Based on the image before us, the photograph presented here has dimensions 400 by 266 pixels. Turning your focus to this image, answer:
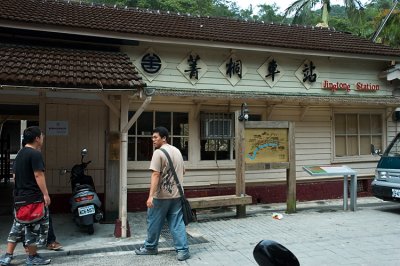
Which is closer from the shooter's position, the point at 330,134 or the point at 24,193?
the point at 24,193

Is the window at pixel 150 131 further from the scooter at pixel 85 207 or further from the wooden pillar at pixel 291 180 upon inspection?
the wooden pillar at pixel 291 180

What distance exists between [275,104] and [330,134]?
6.75 ft

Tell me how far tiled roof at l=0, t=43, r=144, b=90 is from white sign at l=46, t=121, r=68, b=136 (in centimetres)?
157

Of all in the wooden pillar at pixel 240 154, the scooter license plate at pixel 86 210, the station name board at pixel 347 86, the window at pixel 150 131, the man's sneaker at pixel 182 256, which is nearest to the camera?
the man's sneaker at pixel 182 256

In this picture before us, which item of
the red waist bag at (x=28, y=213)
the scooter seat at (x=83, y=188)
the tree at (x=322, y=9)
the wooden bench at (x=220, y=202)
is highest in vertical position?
the tree at (x=322, y=9)

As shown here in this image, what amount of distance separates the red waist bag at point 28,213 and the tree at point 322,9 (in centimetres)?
1997

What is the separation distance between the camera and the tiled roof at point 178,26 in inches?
328

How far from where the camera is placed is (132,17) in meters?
10.2

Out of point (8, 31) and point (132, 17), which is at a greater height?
point (132, 17)

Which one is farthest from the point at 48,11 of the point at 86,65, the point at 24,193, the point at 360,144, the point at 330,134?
the point at 360,144

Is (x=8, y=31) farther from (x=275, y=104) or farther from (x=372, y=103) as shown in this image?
(x=372, y=103)

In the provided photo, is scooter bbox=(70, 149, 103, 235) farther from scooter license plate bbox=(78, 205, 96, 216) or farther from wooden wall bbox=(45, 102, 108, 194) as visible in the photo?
wooden wall bbox=(45, 102, 108, 194)

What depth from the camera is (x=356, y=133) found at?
36.5 feet

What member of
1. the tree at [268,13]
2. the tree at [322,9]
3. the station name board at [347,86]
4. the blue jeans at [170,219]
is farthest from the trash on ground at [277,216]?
the tree at [268,13]
